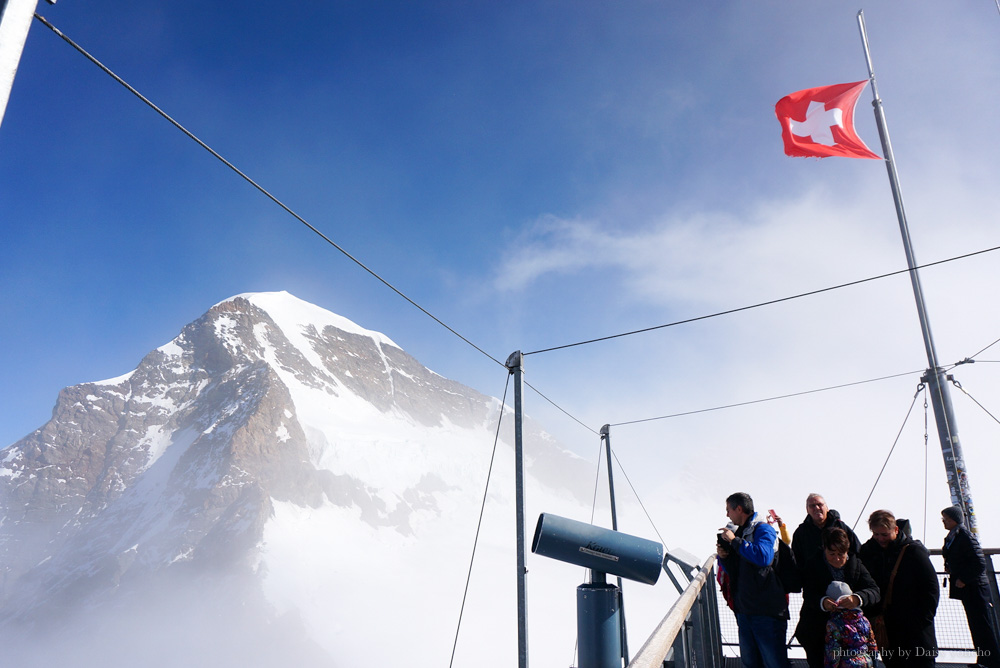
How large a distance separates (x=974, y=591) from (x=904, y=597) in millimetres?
1544

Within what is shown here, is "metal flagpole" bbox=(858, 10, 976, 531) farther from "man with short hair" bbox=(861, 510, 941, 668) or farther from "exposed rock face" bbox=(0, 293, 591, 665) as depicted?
"exposed rock face" bbox=(0, 293, 591, 665)

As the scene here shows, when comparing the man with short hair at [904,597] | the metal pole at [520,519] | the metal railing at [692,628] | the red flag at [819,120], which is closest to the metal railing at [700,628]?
the metal railing at [692,628]

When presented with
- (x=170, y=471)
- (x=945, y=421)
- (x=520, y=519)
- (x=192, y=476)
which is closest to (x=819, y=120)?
(x=945, y=421)

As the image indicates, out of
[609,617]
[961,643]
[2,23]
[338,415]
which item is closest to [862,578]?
[609,617]

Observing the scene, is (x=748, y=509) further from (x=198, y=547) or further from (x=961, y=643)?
(x=198, y=547)

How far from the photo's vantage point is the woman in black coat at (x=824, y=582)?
416 cm

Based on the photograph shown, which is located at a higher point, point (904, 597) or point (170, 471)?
point (170, 471)

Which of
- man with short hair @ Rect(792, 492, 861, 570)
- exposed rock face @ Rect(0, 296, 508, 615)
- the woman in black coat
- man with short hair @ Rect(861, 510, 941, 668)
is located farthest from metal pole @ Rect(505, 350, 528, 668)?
exposed rock face @ Rect(0, 296, 508, 615)

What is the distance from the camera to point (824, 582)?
14.0 ft

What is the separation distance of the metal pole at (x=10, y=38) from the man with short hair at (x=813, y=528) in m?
5.54

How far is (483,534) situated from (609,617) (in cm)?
14547

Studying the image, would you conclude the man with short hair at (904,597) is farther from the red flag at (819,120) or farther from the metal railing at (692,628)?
the red flag at (819,120)

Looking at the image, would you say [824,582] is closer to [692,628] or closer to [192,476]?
[692,628]

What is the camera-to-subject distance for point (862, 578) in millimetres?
4176
